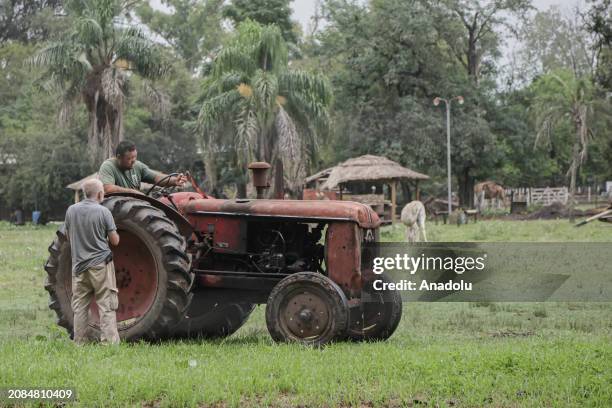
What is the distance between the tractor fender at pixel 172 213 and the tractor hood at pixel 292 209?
0.17m

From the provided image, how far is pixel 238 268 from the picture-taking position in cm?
988

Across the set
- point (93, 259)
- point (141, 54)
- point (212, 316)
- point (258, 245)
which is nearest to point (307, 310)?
point (258, 245)

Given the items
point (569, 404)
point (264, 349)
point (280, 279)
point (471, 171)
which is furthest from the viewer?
point (471, 171)

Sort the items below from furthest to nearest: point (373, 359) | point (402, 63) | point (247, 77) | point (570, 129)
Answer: point (570, 129)
point (402, 63)
point (247, 77)
point (373, 359)

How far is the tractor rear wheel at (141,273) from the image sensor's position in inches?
359

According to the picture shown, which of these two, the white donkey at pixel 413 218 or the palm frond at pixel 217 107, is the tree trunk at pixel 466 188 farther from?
the white donkey at pixel 413 218

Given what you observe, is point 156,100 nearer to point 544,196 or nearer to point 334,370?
point 334,370

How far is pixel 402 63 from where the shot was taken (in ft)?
173

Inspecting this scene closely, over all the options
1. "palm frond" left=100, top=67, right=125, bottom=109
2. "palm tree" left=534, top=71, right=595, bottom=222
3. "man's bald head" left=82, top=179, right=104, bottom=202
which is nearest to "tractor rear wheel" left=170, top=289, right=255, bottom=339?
"man's bald head" left=82, top=179, right=104, bottom=202

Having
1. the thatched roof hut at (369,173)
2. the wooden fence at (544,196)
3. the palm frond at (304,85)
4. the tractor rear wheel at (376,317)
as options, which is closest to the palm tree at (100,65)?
the palm frond at (304,85)

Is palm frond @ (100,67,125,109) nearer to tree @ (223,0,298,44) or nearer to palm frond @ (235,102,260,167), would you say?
palm frond @ (235,102,260,167)

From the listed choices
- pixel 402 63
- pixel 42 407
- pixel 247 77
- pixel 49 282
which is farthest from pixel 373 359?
pixel 402 63

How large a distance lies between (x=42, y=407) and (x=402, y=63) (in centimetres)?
4810

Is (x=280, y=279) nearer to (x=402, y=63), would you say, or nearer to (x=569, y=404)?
(x=569, y=404)
